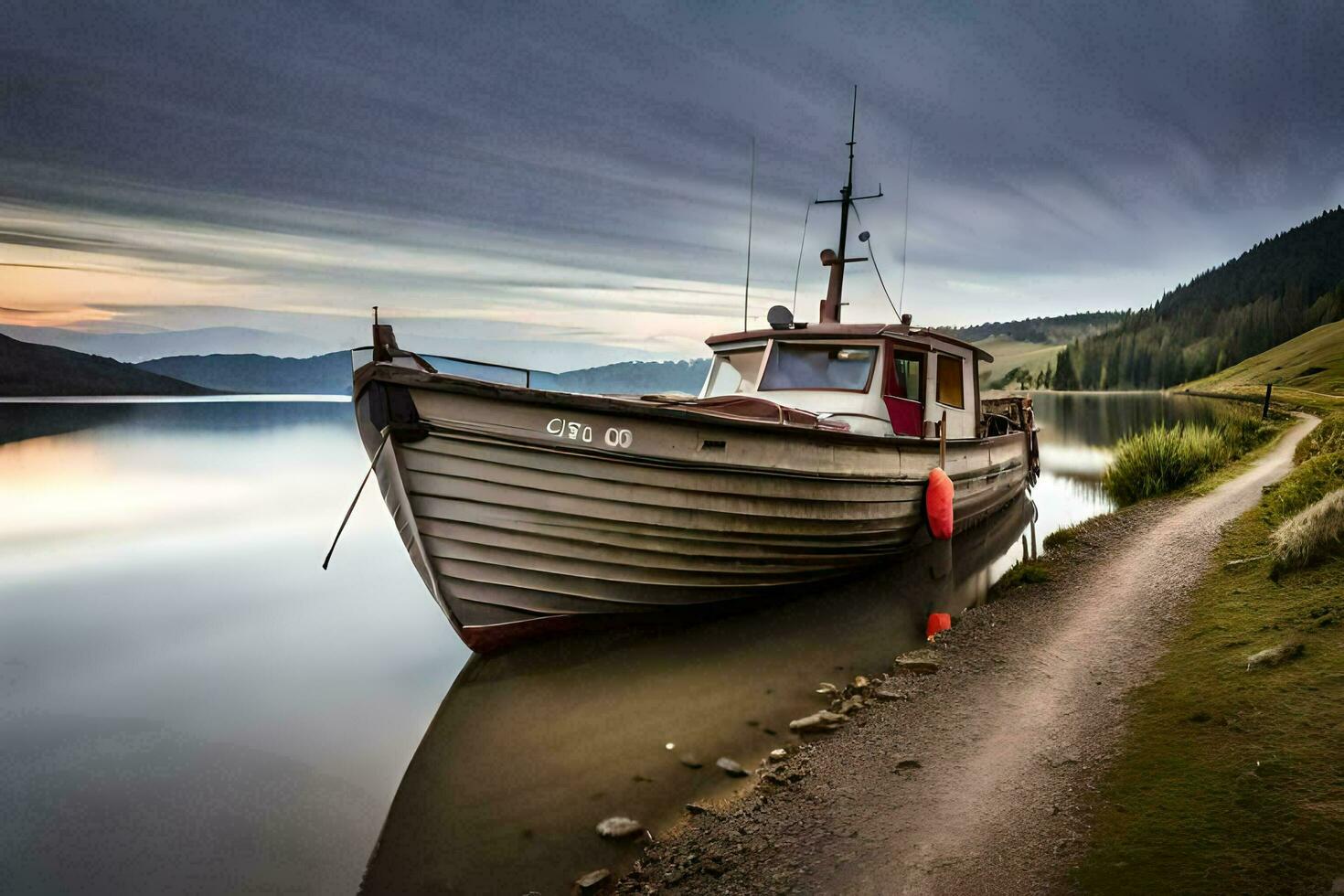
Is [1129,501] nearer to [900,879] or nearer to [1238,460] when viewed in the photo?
[1238,460]

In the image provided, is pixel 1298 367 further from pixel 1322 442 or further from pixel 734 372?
pixel 734 372

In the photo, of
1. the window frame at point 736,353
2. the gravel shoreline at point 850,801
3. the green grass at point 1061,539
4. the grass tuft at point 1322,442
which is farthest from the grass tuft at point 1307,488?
the window frame at point 736,353

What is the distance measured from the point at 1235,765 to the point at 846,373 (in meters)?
6.57

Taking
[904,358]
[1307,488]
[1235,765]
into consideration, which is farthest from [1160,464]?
[1235,765]

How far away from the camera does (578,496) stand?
6.62m

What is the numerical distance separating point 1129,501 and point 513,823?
15646 millimetres

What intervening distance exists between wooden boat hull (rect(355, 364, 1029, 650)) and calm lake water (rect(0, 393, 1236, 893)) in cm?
80

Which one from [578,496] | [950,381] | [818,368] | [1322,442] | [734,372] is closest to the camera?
[578,496]

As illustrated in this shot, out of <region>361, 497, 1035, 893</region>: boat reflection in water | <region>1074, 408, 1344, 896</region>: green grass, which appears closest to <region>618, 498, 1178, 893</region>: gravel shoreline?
<region>1074, 408, 1344, 896</region>: green grass

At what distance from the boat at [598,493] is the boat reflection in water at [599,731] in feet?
1.55

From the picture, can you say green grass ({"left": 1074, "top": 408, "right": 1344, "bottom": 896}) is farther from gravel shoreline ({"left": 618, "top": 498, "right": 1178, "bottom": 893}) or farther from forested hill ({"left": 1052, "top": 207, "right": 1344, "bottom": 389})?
forested hill ({"left": 1052, "top": 207, "right": 1344, "bottom": 389})

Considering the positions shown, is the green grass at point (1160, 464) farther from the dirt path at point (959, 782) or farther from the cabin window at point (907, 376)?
the dirt path at point (959, 782)

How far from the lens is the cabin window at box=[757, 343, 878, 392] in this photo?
32.3 ft

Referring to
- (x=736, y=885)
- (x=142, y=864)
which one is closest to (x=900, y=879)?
(x=736, y=885)
